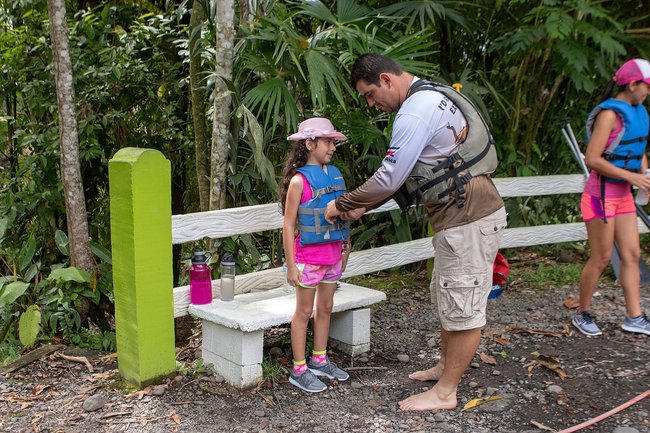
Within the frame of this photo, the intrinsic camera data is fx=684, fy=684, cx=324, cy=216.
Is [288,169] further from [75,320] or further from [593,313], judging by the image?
[593,313]

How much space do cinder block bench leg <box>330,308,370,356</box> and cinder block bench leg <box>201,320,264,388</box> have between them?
0.71m

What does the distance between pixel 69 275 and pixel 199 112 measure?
59.4 inches

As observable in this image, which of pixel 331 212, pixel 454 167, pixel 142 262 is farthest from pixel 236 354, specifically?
pixel 454 167

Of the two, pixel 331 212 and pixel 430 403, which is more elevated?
pixel 331 212

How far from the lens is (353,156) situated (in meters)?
5.78

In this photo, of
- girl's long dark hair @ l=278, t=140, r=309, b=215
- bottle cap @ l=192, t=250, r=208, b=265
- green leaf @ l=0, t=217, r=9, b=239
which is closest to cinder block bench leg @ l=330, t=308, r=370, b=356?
bottle cap @ l=192, t=250, r=208, b=265

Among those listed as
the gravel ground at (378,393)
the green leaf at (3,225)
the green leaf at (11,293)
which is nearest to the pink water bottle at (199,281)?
the gravel ground at (378,393)

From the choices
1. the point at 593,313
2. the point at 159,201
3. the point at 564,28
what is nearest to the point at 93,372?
the point at 159,201

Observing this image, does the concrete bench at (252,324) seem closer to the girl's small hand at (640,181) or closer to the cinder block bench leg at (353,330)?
the cinder block bench leg at (353,330)

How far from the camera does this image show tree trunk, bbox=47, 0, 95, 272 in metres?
4.30

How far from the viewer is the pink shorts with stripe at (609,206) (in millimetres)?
4375

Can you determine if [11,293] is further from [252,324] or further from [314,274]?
[314,274]

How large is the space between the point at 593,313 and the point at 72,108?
13.1 feet

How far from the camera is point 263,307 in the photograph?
152 inches
